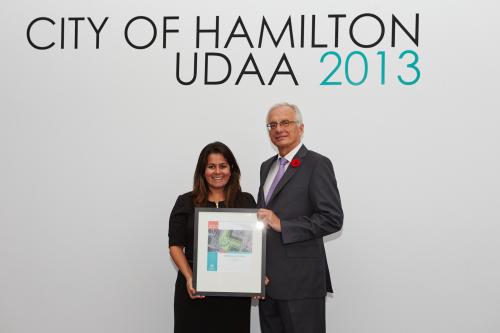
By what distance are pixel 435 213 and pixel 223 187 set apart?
1.43 metres

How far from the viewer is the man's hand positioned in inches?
94.3

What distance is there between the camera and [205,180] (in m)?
2.65

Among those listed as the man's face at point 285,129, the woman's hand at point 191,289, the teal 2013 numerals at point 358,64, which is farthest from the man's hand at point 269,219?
the teal 2013 numerals at point 358,64

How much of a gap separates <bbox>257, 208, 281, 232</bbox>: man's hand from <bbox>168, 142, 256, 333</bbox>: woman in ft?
0.76

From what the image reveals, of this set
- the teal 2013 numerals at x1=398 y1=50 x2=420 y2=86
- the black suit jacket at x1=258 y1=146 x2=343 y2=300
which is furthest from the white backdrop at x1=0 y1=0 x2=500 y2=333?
the black suit jacket at x1=258 y1=146 x2=343 y2=300

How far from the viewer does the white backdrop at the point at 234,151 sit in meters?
3.24

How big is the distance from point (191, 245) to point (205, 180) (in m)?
0.33

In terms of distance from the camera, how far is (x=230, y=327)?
2605 mm

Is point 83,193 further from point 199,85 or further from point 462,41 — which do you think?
point 462,41

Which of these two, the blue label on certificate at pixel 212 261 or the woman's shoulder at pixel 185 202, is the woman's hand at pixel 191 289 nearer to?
the blue label on certificate at pixel 212 261

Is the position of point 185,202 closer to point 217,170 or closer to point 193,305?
point 217,170

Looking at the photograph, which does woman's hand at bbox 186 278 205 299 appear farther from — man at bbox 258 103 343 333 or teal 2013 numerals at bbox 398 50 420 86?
teal 2013 numerals at bbox 398 50 420 86

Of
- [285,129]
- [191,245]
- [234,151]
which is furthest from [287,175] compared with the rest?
[234,151]

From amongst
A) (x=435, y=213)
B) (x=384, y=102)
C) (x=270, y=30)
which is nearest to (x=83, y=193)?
(x=270, y=30)
